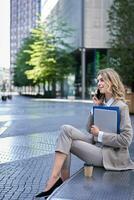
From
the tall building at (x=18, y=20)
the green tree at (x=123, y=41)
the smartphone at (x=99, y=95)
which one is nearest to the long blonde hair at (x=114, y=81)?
the smartphone at (x=99, y=95)

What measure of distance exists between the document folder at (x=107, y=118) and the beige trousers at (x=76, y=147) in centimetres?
24

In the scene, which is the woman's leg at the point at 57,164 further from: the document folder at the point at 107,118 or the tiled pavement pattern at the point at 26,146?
the tiled pavement pattern at the point at 26,146

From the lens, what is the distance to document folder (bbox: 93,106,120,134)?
16.6 feet

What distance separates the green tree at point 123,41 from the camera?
26.7 metres

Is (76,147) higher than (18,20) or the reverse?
the reverse

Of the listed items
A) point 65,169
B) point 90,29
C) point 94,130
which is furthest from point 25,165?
point 90,29

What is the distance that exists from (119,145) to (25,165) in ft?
12.8

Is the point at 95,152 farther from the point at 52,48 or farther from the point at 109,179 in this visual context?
the point at 52,48

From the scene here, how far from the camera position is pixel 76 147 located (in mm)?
5336

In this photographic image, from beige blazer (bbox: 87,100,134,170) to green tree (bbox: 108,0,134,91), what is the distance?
21.6 m

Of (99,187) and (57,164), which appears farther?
(57,164)

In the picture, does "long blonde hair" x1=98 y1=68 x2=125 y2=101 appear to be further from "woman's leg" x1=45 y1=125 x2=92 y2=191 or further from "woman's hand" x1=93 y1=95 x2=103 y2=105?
"woman's leg" x1=45 y1=125 x2=92 y2=191

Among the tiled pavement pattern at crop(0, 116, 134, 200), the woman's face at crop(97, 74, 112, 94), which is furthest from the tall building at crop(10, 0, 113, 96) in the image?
the woman's face at crop(97, 74, 112, 94)

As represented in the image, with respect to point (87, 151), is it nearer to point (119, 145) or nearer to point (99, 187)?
point (119, 145)
